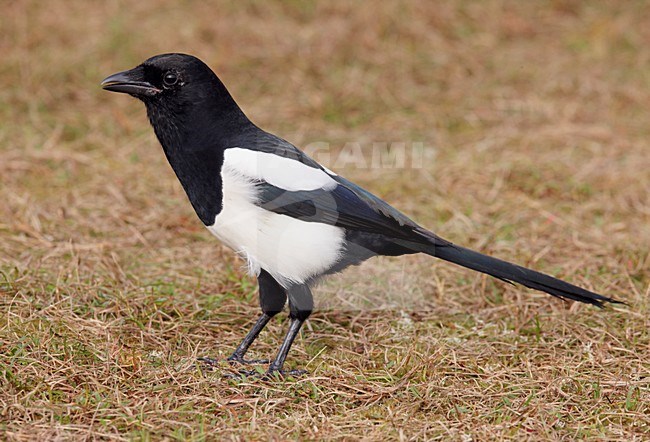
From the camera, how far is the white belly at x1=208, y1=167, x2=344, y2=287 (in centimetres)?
275

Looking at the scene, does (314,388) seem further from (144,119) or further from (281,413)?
(144,119)

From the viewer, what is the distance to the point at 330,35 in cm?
639

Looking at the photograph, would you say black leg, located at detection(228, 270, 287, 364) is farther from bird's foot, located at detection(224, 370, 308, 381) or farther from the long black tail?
the long black tail

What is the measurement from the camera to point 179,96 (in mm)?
2914

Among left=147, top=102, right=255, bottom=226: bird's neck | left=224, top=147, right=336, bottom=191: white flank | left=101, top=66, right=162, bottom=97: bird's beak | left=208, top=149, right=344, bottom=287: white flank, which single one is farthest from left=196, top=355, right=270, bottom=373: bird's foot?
left=101, top=66, right=162, bottom=97: bird's beak

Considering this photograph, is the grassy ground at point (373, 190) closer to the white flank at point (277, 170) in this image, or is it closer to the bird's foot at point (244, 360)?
the bird's foot at point (244, 360)

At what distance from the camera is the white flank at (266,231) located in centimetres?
275

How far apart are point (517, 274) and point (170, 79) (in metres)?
1.35

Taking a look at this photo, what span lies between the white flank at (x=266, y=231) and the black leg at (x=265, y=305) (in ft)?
0.56

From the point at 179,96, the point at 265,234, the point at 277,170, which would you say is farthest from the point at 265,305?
the point at 179,96

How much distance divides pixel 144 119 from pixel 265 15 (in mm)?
1751

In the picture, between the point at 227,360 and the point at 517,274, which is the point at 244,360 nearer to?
the point at 227,360

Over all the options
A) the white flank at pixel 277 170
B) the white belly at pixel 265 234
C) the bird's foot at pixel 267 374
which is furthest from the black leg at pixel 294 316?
the white flank at pixel 277 170

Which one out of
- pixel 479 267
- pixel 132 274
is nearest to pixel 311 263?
pixel 479 267
